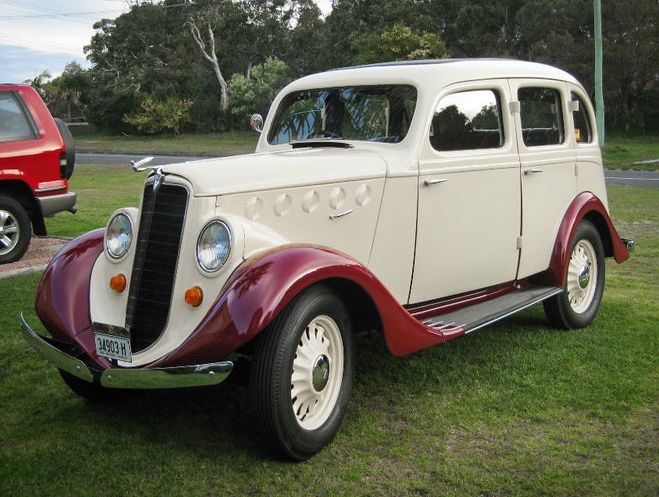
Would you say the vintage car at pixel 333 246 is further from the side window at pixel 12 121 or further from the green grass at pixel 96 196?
the green grass at pixel 96 196

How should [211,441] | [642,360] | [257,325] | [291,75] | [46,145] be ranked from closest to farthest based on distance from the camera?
[257,325] < [211,441] < [642,360] < [46,145] < [291,75]

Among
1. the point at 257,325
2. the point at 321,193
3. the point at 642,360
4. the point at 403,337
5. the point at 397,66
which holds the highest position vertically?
the point at 397,66

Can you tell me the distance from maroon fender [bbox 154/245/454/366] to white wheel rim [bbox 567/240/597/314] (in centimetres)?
258

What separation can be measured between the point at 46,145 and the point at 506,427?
677cm

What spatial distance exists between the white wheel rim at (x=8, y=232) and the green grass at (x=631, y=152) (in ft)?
50.4

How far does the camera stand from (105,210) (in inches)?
510

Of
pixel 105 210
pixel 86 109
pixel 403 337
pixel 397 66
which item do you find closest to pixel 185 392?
pixel 403 337

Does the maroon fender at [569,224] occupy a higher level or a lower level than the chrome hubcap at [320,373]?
higher

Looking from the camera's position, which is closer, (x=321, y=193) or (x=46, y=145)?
(x=321, y=193)

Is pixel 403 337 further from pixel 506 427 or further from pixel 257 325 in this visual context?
pixel 257 325

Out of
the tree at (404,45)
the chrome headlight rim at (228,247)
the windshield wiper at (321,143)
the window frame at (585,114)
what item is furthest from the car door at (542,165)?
the tree at (404,45)

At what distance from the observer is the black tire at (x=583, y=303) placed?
579cm

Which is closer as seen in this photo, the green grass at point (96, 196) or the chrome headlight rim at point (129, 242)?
the chrome headlight rim at point (129, 242)

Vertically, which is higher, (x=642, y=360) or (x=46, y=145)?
(x=46, y=145)
